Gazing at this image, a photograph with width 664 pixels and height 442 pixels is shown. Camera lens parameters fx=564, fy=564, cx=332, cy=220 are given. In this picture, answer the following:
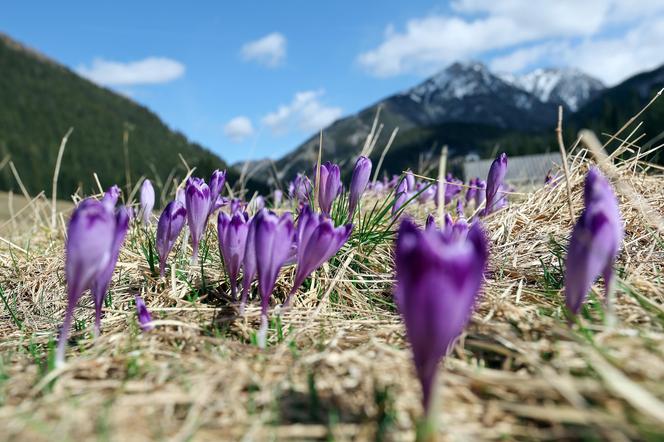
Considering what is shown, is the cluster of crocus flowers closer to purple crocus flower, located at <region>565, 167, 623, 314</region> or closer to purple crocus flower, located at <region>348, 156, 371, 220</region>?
purple crocus flower, located at <region>565, 167, 623, 314</region>

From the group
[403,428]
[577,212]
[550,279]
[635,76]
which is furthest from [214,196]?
[635,76]

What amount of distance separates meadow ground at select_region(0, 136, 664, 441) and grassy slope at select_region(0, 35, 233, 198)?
69786 mm

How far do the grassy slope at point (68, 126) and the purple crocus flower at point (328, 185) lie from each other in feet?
227

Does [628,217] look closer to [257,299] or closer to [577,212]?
[577,212]

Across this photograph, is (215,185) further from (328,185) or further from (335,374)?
(335,374)

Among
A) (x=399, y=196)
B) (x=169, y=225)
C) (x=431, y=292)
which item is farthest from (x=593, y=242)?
(x=399, y=196)

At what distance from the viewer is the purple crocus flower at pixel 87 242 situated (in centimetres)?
132

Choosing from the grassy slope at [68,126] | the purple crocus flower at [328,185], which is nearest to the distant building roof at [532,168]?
the purple crocus flower at [328,185]

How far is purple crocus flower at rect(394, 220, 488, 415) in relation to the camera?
96 centimetres

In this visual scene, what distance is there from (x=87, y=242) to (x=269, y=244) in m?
0.50

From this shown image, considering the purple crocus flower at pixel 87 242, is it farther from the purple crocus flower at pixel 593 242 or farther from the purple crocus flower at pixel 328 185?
the purple crocus flower at pixel 328 185

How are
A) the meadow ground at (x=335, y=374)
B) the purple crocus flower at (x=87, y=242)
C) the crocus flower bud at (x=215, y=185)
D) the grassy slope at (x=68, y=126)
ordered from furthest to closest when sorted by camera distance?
the grassy slope at (x=68, y=126), the crocus flower bud at (x=215, y=185), the purple crocus flower at (x=87, y=242), the meadow ground at (x=335, y=374)

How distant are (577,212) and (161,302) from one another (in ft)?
6.83

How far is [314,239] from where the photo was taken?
1.75 metres
